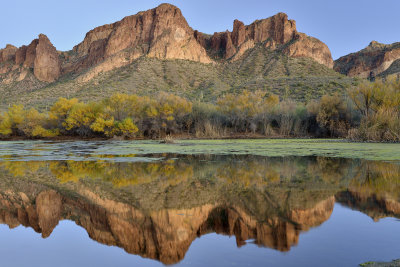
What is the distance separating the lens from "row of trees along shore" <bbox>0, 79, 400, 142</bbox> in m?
30.9

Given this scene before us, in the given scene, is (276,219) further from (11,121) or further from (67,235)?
(11,121)

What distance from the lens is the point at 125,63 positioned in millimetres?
86250

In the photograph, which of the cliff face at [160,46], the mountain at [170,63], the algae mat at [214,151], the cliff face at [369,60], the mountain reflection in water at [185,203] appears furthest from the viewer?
the cliff face at [369,60]

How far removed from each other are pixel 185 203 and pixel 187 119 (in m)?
31.0

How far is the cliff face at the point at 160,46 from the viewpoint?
93.0 m

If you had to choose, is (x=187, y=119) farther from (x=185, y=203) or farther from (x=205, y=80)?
(x=205, y=80)

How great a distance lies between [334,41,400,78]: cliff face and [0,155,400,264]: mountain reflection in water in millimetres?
131661

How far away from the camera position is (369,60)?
445 ft

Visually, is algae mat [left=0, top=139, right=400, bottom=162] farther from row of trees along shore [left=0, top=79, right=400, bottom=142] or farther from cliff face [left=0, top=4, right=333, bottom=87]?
cliff face [left=0, top=4, right=333, bottom=87]

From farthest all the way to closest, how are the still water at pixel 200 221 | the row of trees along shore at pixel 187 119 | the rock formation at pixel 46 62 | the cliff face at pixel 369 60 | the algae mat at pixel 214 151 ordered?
the cliff face at pixel 369 60, the rock formation at pixel 46 62, the row of trees along shore at pixel 187 119, the algae mat at pixel 214 151, the still water at pixel 200 221

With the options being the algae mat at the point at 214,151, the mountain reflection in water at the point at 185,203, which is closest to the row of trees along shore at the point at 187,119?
the algae mat at the point at 214,151

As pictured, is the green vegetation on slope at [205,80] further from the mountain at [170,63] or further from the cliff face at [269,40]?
the cliff face at [269,40]

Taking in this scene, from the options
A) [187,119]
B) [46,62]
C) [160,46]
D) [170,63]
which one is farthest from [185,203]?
[46,62]

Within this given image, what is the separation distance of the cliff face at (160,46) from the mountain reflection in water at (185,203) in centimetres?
8042
